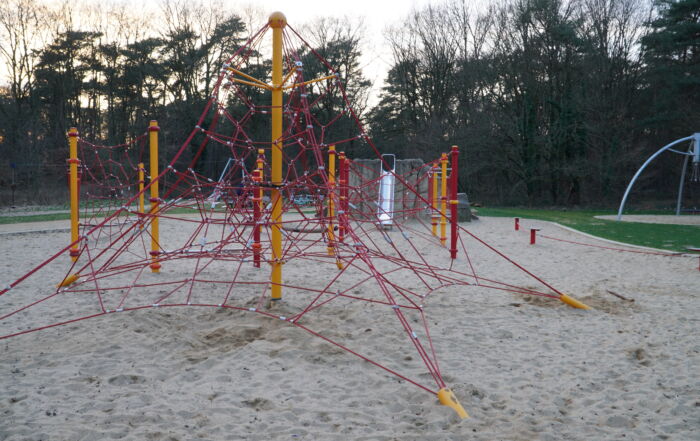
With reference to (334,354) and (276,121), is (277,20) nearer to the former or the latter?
(276,121)

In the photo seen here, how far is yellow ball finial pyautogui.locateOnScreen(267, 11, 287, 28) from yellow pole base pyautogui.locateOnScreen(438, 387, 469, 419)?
2928mm

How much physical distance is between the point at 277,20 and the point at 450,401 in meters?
3.01

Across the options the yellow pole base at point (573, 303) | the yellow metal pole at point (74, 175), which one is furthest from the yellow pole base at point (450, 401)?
the yellow metal pole at point (74, 175)

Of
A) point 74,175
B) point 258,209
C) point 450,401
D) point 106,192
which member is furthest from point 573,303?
point 106,192

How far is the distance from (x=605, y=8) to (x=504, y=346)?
80.2 ft

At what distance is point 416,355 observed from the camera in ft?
10.0

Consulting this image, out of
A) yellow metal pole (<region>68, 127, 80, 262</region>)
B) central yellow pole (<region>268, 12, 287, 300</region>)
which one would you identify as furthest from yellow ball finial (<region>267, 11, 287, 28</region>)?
yellow metal pole (<region>68, 127, 80, 262</region>)

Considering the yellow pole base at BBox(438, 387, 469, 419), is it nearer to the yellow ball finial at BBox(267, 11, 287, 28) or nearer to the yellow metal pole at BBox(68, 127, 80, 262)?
the yellow ball finial at BBox(267, 11, 287, 28)

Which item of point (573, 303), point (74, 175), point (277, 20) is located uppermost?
point (277, 20)

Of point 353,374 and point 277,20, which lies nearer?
point 353,374

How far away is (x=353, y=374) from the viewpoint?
9.02ft

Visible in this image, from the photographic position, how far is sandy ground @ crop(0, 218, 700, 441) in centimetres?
216

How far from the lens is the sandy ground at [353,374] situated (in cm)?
216

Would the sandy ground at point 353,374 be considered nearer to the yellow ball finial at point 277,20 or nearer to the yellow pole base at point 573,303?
the yellow pole base at point 573,303
